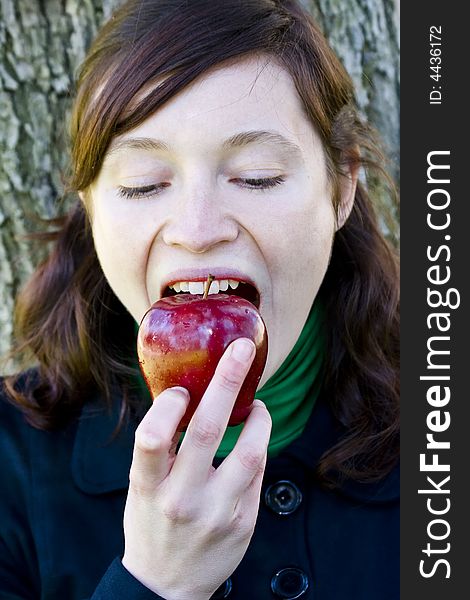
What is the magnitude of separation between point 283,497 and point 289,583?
18 cm

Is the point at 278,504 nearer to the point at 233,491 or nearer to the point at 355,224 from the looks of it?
the point at 233,491

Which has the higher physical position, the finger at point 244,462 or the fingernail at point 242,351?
the fingernail at point 242,351

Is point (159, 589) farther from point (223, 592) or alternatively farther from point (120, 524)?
point (120, 524)

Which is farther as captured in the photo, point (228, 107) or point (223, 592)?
point (223, 592)

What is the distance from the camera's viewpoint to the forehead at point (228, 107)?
1.70 metres

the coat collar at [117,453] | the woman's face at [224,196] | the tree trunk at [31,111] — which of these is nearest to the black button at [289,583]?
the coat collar at [117,453]

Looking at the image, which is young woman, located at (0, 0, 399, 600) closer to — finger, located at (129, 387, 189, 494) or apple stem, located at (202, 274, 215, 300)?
finger, located at (129, 387, 189, 494)

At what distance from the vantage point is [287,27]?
190 cm

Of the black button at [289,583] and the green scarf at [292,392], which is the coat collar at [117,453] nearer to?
the green scarf at [292,392]

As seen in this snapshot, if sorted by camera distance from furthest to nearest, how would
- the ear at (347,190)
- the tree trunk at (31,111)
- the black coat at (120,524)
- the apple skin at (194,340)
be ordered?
the tree trunk at (31,111), the ear at (347,190), the black coat at (120,524), the apple skin at (194,340)

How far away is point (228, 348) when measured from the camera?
1464 millimetres

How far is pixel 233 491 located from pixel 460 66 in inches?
46.0

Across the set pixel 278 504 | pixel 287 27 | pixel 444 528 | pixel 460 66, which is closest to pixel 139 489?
pixel 278 504

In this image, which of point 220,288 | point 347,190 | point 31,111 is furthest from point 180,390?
point 31,111
